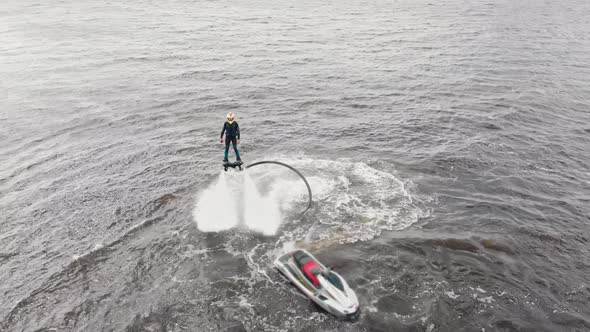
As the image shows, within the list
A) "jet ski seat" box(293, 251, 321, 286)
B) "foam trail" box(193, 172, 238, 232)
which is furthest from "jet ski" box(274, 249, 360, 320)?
"foam trail" box(193, 172, 238, 232)

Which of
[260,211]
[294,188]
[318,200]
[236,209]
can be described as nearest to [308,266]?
[260,211]

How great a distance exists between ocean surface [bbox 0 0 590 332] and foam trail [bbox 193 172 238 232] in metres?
0.14

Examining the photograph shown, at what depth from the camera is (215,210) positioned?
31406 millimetres

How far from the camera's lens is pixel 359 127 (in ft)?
148

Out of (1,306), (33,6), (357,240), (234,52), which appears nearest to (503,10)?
(234,52)

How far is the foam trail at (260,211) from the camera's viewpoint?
29.7m

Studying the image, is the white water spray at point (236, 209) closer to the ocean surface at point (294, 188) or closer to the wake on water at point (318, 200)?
the wake on water at point (318, 200)

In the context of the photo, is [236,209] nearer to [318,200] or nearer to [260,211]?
[260,211]

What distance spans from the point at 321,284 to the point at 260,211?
9767mm

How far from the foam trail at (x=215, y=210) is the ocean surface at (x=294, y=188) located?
143 millimetres

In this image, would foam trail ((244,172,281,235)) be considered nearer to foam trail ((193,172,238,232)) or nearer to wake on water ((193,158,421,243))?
wake on water ((193,158,421,243))

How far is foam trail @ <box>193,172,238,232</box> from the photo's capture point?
2989cm

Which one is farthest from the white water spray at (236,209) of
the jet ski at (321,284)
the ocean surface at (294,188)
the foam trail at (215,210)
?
the jet ski at (321,284)

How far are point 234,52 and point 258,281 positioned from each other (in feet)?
188
